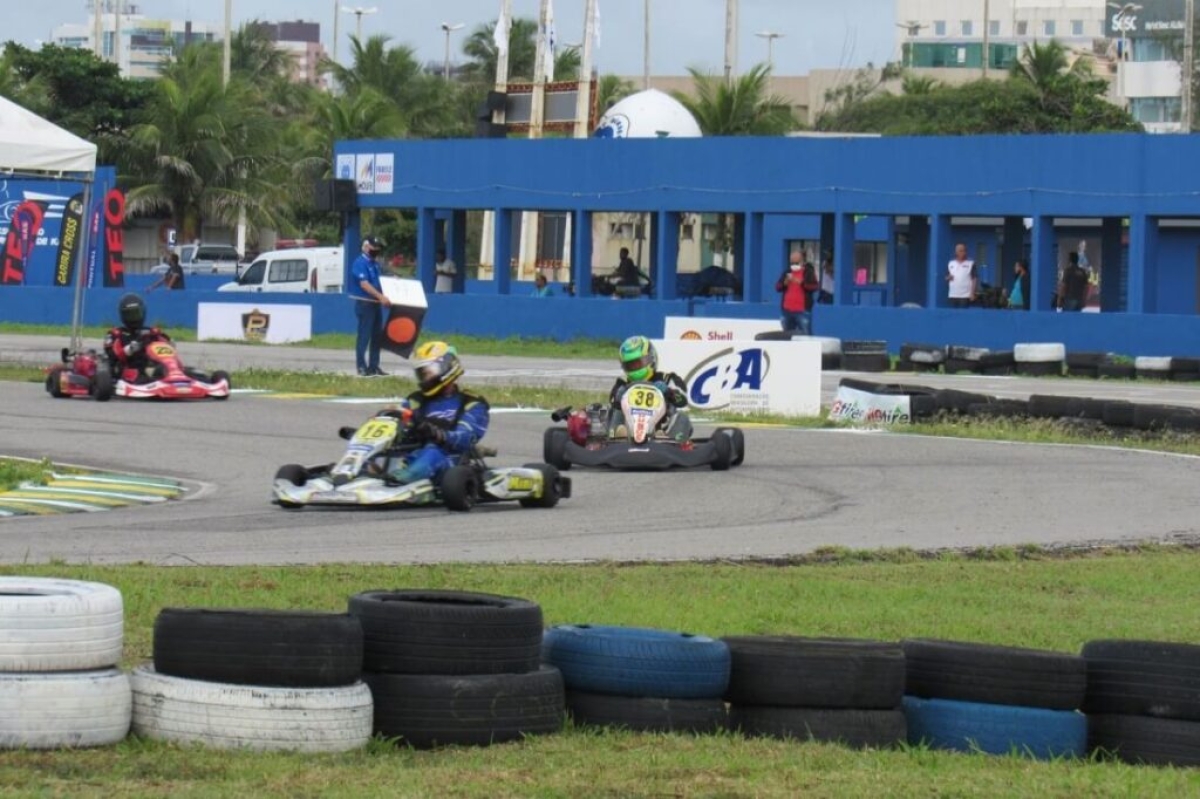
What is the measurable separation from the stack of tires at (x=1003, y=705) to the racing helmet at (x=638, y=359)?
914 cm

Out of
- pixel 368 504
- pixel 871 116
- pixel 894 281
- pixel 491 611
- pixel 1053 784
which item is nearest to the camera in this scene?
pixel 1053 784

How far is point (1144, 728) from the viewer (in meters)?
6.40

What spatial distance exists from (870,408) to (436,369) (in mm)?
8245

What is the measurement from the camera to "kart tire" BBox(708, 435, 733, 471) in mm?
15672

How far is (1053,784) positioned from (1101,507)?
8.52 m

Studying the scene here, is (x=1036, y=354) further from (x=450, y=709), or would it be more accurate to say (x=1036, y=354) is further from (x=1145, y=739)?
(x=450, y=709)

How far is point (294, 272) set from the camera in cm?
4350

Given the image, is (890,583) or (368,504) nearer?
(890,583)

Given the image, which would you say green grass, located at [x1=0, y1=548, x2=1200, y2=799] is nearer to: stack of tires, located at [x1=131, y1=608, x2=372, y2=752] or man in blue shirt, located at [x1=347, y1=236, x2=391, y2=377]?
stack of tires, located at [x1=131, y1=608, x2=372, y2=752]

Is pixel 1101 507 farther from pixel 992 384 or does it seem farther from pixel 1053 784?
pixel 992 384

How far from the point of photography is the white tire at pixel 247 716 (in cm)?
580

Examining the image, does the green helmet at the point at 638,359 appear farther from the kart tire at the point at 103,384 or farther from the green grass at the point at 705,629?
the kart tire at the point at 103,384

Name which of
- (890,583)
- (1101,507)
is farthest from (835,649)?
(1101,507)

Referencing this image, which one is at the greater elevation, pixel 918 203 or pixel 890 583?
pixel 918 203
